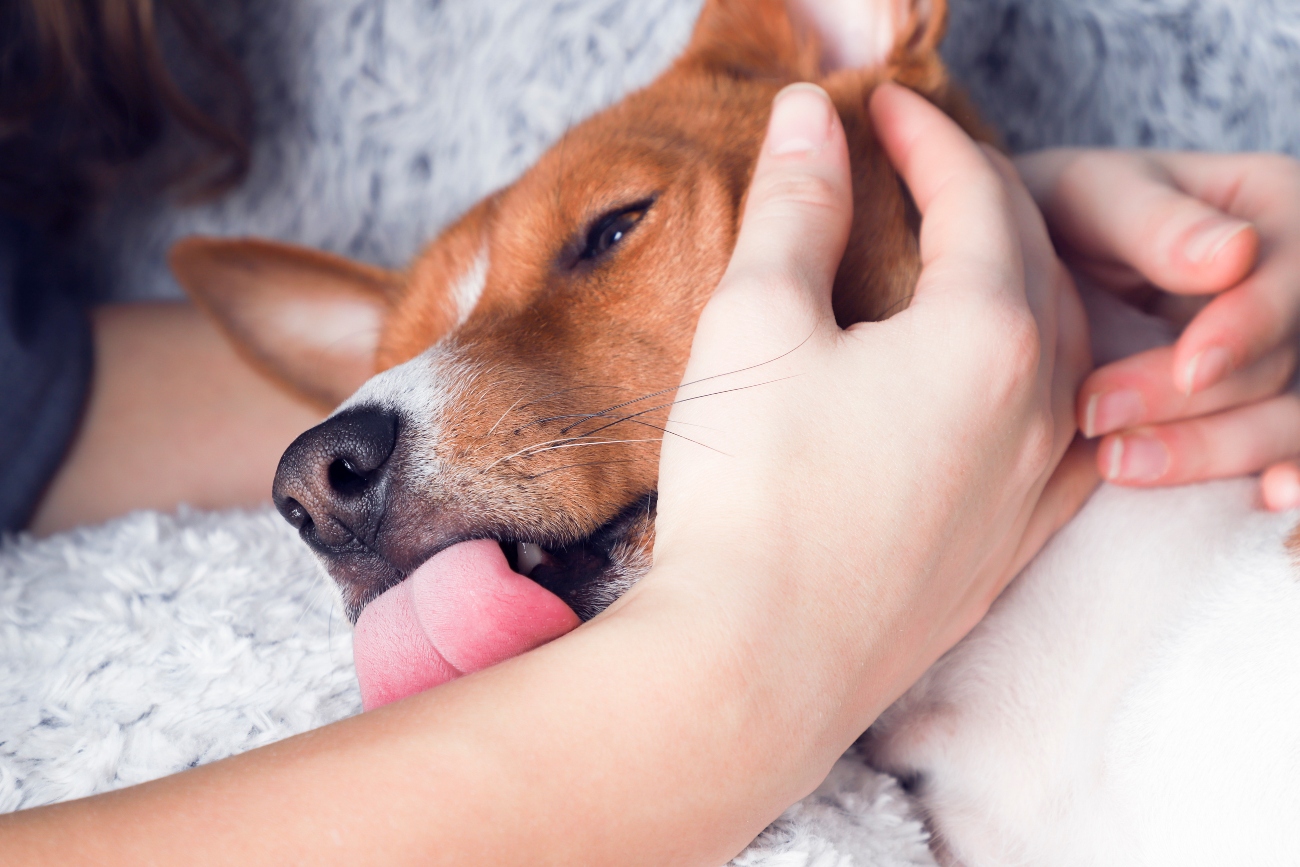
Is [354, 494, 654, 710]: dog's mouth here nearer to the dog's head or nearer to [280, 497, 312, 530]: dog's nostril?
the dog's head

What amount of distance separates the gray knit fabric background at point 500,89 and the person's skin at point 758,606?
3.18ft

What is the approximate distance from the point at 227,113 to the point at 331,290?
0.83 m

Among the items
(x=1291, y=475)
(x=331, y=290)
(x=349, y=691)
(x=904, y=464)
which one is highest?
(x=331, y=290)

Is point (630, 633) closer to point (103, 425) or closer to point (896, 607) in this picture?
point (896, 607)

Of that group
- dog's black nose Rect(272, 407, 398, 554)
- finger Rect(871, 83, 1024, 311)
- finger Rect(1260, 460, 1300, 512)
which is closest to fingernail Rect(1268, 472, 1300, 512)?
finger Rect(1260, 460, 1300, 512)

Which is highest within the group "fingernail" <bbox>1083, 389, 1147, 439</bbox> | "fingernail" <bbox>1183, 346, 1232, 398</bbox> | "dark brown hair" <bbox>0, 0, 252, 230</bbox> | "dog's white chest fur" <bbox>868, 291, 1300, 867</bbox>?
"dark brown hair" <bbox>0, 0, 252, 230</bbox>

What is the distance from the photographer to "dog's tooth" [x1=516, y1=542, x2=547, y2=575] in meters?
1.09

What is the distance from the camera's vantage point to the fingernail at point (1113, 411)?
123cm

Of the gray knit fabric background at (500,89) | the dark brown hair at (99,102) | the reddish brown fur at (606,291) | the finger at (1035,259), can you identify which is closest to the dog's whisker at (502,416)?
the reddish brown fur at (606,291)

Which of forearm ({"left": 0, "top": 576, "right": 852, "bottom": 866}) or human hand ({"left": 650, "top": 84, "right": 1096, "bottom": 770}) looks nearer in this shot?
forearm ({"left": 0, "top": 576, "right": 852, "bottom": 866})

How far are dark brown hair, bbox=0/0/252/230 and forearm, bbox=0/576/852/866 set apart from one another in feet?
6.41

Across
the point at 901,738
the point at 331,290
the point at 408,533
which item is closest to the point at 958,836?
the point at 901,738

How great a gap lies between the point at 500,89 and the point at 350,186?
1.55 feet

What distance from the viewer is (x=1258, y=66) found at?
1894 mm
